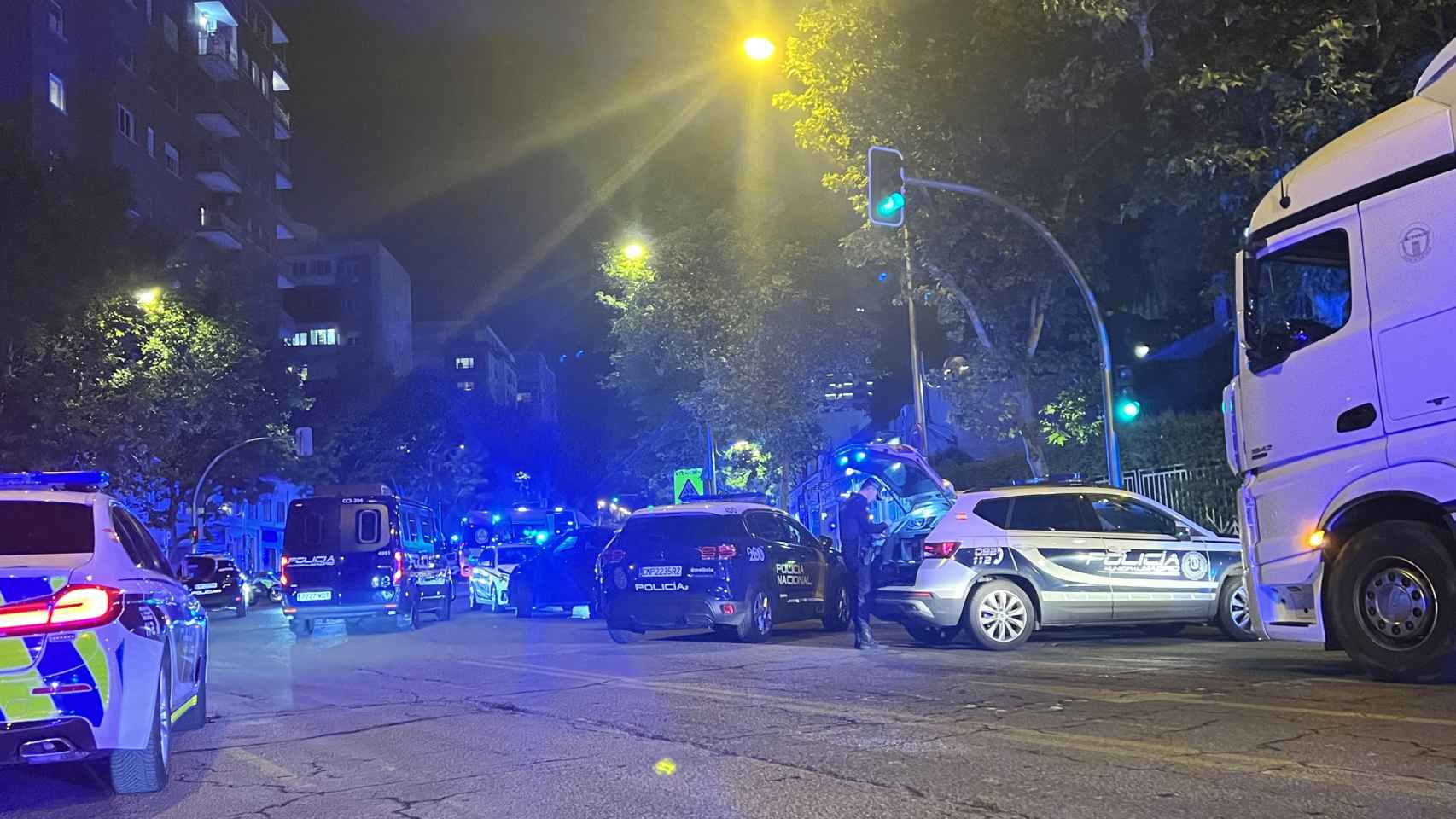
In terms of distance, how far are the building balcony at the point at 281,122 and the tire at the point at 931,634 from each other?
64.2m

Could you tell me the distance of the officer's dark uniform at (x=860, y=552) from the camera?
43.0 ft

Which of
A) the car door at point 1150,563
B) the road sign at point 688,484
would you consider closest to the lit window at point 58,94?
the road sign at point 688,484

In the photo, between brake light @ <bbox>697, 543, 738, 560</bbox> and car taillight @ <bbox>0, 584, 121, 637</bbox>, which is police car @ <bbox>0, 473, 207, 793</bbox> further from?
brake light @ <bbox>697, 543, 738, 560</bbox>

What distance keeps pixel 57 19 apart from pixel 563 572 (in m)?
35.1

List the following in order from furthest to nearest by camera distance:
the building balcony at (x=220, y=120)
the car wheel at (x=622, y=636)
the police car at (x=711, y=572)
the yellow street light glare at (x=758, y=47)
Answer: the building balcony at (x=220, y=120), the yellow street light glare at (x=758, y=47), the car wheel at (x=622, y=636), the police car at (x=711, y=572)

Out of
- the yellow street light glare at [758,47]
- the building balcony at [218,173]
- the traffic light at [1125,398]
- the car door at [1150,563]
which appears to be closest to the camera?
the car door at [1150,563]

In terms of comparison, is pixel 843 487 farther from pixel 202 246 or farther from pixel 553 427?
pixel 553 427

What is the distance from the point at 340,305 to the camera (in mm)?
84312

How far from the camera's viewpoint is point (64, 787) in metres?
6.69

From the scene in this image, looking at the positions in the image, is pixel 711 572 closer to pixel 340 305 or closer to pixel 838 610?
pixel 838 610

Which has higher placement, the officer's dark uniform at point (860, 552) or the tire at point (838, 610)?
the officer's dark uniform at point (860, 552)

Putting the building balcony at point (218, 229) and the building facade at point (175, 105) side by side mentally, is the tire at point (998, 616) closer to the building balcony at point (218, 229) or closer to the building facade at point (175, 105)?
the building facade at point (175, 105)

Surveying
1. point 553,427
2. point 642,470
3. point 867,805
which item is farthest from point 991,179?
point 553,427

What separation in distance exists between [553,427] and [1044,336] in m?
74.8
